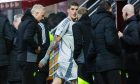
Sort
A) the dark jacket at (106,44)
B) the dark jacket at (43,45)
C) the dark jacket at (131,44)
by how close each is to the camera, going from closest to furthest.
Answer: the dark jacket at (106,44) < the dark jacket at (131,44) < the dark jacket at (43,45)

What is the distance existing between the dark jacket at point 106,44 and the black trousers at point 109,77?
0.29 ft

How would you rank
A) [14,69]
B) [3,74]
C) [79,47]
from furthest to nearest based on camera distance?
[14,69]
[3,74]
[79,47]

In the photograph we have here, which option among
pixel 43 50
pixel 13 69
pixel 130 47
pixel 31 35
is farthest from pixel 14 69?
pixel 130 47

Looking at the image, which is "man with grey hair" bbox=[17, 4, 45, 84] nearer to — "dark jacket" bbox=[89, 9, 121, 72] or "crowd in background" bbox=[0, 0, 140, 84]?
"crowd in background" bbox=[0, 0, 140, 84]

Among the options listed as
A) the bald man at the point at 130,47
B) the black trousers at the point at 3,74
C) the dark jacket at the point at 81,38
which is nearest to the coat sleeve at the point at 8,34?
the black trousers at the point at 3,74

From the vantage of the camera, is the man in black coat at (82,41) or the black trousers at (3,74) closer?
the man in black coat at (82,41)

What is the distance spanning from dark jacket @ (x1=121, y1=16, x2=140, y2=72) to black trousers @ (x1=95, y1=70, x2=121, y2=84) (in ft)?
2.26

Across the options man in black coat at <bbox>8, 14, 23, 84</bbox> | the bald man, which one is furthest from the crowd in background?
man in black coat at <bbox>8, 14, 23, 84</bbox>

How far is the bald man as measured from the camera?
14.5 metres

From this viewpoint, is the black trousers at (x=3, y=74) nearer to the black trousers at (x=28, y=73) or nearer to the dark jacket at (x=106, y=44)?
the black trousers at (x=28, y=73)

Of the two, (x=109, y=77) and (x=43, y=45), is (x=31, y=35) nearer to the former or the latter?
(x=43, y=45)

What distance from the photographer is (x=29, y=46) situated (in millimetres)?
15266

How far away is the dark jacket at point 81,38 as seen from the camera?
14.6 m

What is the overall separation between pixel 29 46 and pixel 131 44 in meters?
2.23
